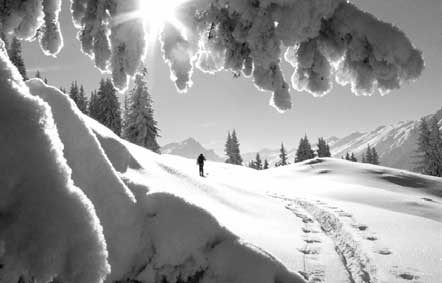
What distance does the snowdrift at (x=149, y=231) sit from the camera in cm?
404

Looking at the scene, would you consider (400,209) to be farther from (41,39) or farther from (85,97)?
(85,97)

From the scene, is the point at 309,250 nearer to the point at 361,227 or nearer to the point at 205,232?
the point at 361,227

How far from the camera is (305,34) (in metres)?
2.52

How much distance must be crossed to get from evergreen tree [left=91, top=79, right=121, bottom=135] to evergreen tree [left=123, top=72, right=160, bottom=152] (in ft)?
15.4

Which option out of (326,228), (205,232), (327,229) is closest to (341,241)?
(327,229)

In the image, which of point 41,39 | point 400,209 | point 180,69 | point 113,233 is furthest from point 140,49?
point 400,209

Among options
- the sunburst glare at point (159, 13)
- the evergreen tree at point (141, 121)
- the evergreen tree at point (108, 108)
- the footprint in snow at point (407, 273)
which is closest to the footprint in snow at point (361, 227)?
the footprint in snow at point (407, 273)

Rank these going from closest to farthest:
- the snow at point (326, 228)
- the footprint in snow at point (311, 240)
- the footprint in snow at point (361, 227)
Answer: the snow at point (326, 228) < the footprint in snow at point (311, 240) < the footprint in snow at point (361, 227)

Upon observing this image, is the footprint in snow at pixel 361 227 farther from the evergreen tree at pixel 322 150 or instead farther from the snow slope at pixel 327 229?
the evergreen tree at pixel 322 150

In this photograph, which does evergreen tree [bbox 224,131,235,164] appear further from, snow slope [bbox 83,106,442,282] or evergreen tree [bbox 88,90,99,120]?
snow slope [bbox 83,106,442,282]

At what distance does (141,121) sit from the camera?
4122 cm

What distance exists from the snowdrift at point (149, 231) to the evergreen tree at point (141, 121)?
36930mm

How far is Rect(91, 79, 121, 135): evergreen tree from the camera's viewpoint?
150 ft

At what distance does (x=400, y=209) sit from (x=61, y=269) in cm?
2043
